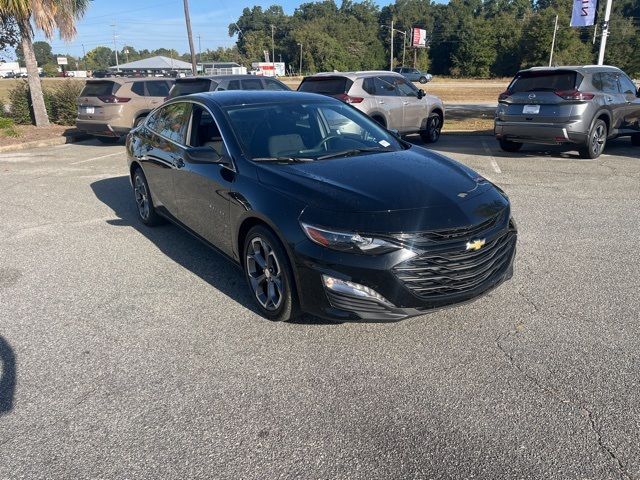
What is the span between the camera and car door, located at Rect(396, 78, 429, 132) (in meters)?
12.1

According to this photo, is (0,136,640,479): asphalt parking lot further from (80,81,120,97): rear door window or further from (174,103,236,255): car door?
(80,81,120,97): rear door window

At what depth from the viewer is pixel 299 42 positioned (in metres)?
106

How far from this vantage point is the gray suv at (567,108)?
920 cm

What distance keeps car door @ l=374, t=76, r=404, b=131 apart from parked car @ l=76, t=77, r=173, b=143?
241 inches

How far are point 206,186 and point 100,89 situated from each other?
10991mm

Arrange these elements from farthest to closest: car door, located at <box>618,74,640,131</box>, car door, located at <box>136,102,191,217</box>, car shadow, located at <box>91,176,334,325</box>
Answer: car door, located at <box>618,74,640,131</box>
car door, located at <box>136,102,191,217</box>
car shadow, located at <box>91,176,334,325</box>

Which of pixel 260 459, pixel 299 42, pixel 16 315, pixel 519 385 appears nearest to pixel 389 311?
pixel 519 385

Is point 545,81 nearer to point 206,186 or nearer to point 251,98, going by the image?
point 251,98

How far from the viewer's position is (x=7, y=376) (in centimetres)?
318

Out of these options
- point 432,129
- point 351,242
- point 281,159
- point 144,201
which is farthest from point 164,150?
point 432,129

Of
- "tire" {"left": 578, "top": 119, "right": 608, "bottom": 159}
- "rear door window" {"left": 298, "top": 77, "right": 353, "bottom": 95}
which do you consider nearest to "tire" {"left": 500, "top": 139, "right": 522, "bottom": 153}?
"tire" {"left": 578, "top": 119, "right": 608, "bottom": 159}

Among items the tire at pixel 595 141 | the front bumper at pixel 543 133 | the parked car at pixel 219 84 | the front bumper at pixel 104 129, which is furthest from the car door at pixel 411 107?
the front bumper at pixel 104 129

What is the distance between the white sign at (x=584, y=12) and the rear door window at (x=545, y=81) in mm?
8964

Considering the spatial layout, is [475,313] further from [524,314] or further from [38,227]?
[38,227]
